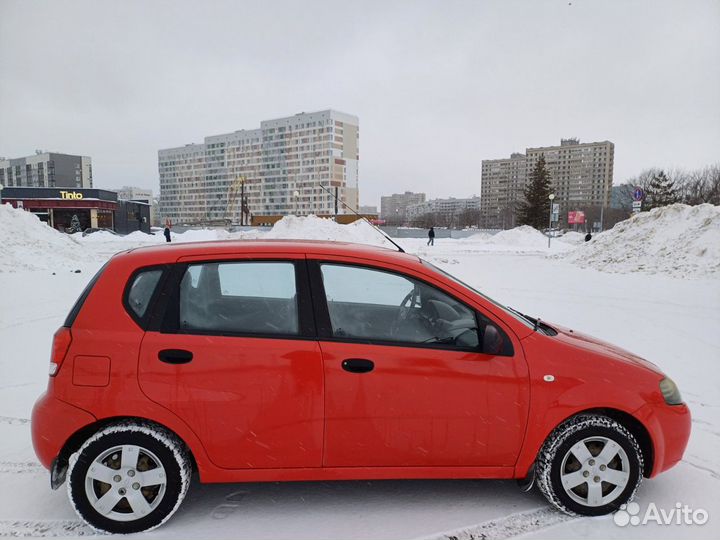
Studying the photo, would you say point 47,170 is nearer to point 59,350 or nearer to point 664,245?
point 664,245

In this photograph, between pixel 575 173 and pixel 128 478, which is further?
pixel 575 173

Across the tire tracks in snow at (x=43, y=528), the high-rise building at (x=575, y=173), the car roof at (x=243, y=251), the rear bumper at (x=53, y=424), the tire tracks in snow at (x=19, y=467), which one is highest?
the high-rise building at (x=575, y=173)

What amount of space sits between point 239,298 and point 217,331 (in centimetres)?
30

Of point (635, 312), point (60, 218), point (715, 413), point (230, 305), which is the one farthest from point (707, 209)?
point (60, 218)

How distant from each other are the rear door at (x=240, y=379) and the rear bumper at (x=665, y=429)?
2.13 metres

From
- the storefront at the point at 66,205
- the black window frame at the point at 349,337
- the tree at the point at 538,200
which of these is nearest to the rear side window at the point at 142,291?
the black window frame at the point at 349,337

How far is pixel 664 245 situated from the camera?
18.8 m

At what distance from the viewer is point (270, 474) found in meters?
2.84

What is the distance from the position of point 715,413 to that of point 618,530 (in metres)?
2.53

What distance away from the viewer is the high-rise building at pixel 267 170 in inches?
4946

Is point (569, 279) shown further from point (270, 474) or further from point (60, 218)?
point (60, 218)

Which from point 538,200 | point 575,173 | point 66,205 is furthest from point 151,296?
point 575,173

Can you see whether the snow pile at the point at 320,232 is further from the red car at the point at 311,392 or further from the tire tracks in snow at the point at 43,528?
the tire tracks in snow at the point at 43,528

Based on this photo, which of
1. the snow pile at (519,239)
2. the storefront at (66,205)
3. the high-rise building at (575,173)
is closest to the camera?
the snow pile at (519,239)
